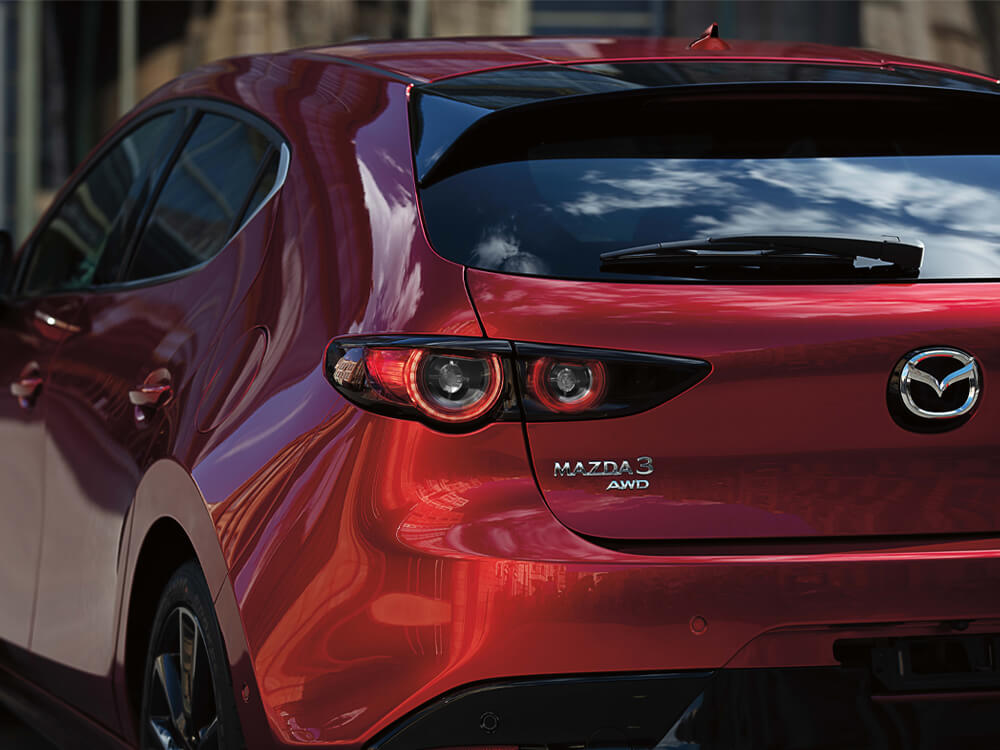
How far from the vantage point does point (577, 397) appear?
2240mm

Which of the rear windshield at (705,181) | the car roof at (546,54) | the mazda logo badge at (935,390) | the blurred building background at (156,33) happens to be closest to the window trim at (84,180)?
the car roof at (546,54)

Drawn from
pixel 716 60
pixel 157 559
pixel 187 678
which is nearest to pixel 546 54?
pixel 716 60

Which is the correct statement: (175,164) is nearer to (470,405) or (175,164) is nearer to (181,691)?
(181,691)

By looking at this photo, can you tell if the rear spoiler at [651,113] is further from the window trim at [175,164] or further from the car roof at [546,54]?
the window trim at [175,164]

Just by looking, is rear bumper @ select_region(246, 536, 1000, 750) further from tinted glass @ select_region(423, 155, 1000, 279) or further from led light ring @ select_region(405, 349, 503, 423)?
tinted glass @ select_region(423, 155, 1000, 279)

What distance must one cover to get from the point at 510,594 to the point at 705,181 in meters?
0.73

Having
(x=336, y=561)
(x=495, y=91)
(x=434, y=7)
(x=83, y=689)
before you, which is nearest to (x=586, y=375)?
(x=336, y=561)

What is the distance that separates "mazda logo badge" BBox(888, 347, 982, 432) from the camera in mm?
A: 2277

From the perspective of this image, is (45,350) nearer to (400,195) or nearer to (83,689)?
(83,689)

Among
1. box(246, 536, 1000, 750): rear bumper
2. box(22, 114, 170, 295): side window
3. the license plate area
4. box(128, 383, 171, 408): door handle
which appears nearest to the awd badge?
box(246, 536, 1000, 750): rear bumper

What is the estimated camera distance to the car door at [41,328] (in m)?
3.60

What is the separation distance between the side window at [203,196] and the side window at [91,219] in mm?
231

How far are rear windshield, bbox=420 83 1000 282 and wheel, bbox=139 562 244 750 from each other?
767 mm

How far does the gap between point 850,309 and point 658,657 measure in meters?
0.56
